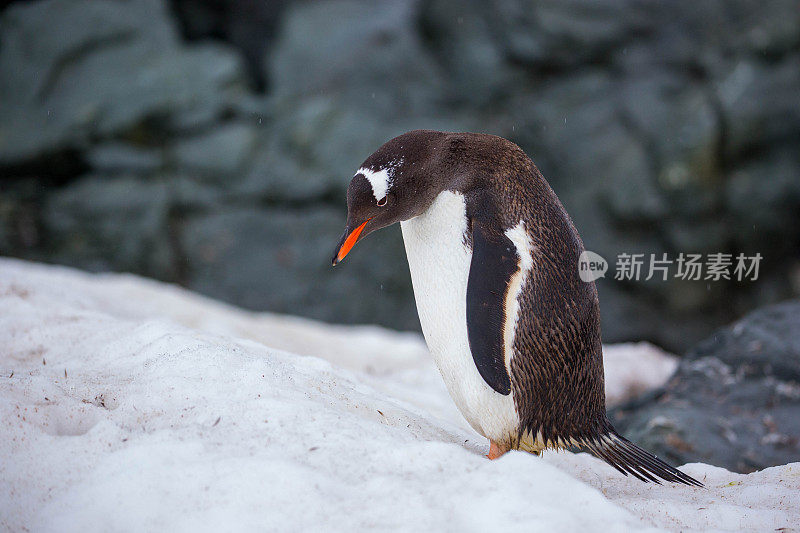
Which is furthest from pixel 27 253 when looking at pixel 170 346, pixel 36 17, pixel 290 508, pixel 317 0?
pixel 290 508

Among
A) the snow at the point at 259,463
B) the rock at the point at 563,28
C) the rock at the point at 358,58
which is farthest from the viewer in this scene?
the rock at the point at 358,58

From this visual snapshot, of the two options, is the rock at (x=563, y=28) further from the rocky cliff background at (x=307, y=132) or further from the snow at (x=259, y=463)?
the snow at (x=259, y=463)

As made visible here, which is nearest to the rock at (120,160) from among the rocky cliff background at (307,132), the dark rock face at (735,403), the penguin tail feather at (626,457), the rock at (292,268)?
the rocky cliff background at (307,132)

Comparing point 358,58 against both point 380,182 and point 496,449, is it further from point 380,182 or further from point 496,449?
point 496,449

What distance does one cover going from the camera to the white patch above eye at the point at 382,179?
1860mm

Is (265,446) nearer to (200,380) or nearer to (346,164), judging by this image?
(200,380)

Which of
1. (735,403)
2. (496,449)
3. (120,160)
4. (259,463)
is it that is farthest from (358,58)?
(259,463)

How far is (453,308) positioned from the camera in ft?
6.05

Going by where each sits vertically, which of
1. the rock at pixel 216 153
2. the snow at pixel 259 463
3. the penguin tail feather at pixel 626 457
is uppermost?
the rock at pixel 216 153

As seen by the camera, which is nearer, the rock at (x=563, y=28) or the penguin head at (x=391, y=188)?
the penguin head at (x=391, y=188)

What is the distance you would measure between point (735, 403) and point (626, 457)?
1208mm

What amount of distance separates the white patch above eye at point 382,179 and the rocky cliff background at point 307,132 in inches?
152

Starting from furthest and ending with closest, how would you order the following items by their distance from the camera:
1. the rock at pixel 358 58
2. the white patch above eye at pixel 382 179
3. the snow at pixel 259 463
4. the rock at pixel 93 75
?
the rock at pixel 358 58
the rock at pixel 93 75
the white patch above eye at pixel 382 179
the snow at pixel 259 463

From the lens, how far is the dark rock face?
2535mm
